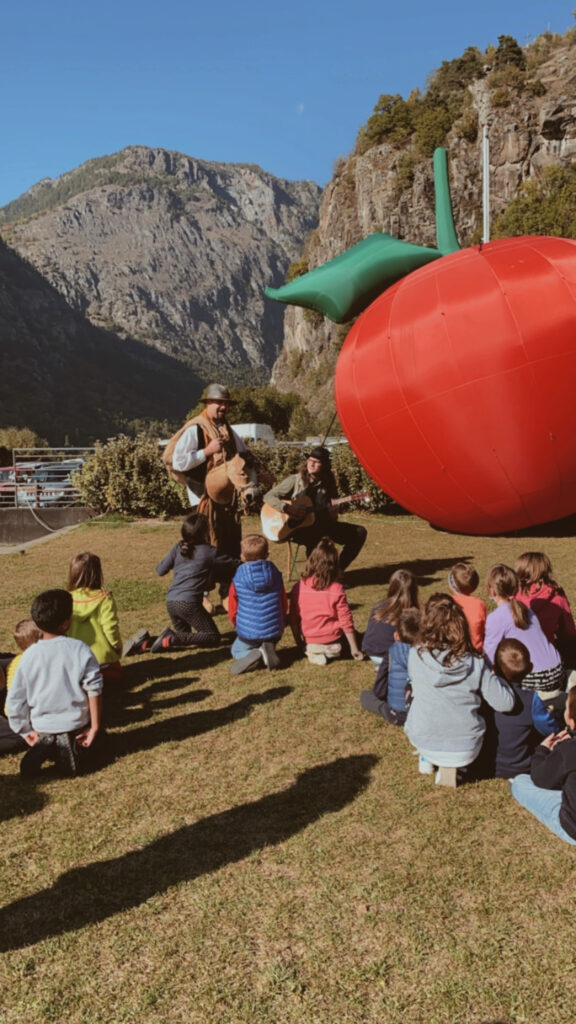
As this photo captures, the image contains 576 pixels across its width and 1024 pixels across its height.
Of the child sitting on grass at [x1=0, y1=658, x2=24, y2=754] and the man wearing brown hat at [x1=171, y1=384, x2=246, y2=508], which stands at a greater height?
the man wearing brown hat at [x1=171, y1=384, x2=246, y2=508]

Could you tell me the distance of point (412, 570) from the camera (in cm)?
1019

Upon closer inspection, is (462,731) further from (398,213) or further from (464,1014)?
(398,213)

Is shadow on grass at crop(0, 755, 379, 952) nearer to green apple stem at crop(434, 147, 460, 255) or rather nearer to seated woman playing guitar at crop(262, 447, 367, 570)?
seated woman playing guitar at crop(262, 447, 367, 570)

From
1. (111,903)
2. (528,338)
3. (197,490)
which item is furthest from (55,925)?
(528,338)

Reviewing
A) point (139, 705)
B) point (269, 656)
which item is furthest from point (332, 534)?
point (139, 705)

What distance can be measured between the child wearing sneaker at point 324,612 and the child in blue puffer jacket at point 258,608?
0.84 feet

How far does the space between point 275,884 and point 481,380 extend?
620 centimetres

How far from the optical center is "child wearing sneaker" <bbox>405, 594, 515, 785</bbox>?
4020 millimetres

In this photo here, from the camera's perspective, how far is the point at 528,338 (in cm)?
786

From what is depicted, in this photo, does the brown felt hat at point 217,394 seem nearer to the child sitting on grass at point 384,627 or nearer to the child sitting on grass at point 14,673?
the child sitting on grass at point 384,627

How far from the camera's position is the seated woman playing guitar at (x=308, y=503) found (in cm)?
859

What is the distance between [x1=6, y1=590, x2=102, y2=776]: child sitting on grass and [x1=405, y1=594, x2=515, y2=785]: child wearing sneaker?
200 centimetres

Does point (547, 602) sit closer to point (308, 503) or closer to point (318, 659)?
point (318, 659)

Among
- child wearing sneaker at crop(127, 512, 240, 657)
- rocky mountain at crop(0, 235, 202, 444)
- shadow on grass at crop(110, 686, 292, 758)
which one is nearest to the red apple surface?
child wearing sneaker at crop(127, 512, 240, 657)
